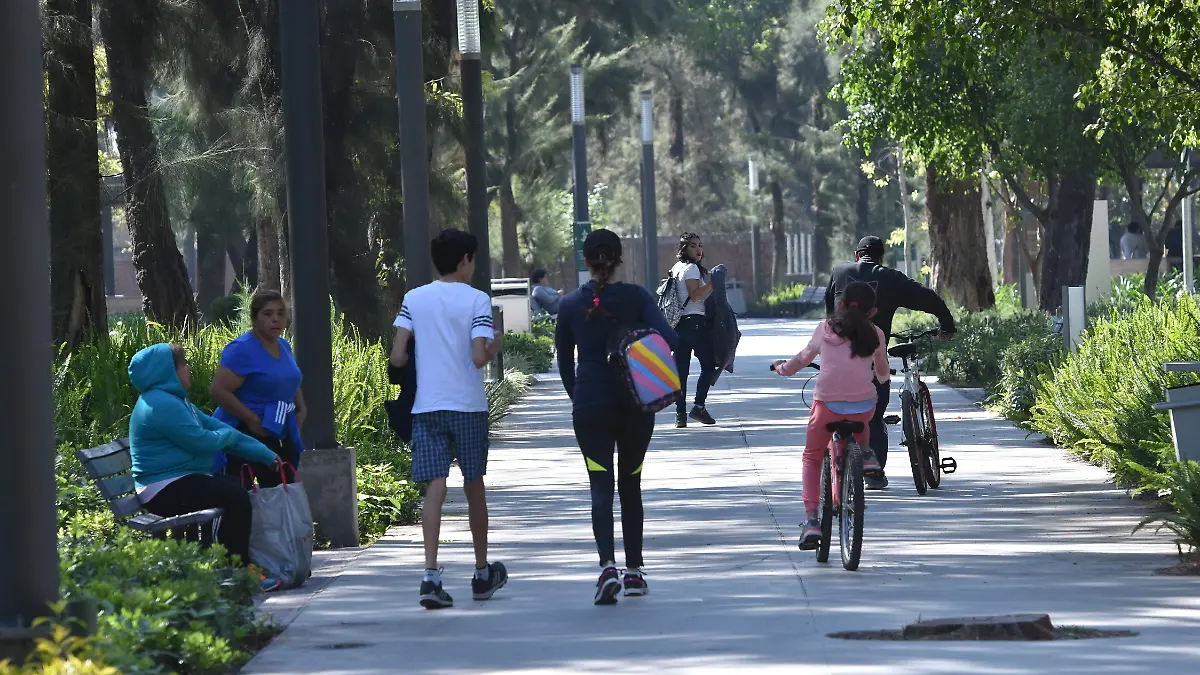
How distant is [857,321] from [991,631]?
290 cm

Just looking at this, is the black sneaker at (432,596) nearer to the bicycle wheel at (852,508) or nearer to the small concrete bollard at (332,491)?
the bicycle wheel at (852,508)

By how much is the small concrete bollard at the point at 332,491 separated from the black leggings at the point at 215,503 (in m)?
1.78

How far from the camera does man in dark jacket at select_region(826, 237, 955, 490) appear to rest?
43.4 ft

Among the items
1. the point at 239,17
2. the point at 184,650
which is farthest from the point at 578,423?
the point at 239,17

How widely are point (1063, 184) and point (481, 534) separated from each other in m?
20.6

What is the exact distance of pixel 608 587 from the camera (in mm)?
8703

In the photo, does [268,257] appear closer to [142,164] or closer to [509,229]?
[142,164]

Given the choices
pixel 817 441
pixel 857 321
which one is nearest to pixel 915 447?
Answer: pixel 857 321

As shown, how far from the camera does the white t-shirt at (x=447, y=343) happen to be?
8906mm

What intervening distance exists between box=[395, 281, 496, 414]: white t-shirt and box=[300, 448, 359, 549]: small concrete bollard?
98.3 inches

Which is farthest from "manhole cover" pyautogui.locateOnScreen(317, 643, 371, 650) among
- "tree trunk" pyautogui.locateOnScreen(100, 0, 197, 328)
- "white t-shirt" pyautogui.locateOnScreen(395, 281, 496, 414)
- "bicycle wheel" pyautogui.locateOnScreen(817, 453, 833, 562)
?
"tree trunk" pyautogui.locateOnScreen(100, 0, 197, 328)

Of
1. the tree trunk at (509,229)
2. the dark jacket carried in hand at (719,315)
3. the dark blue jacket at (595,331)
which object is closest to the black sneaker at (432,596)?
the dark blue jacket at (595,331)

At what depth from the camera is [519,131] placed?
4781 cm

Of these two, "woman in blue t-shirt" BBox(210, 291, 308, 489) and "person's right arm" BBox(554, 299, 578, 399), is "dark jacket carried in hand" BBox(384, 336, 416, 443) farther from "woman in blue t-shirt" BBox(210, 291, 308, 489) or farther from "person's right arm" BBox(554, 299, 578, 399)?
"woman in blue t-shirt" BBox(210, 291, 308, 489)
